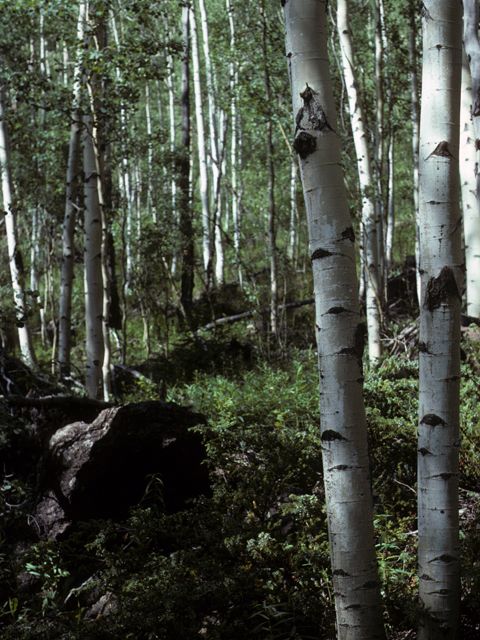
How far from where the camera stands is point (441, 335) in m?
1.89

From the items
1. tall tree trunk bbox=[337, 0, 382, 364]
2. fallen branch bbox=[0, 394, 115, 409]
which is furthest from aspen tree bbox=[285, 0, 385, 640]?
tall tree trunk bbox=[337, 0, 382, 364]

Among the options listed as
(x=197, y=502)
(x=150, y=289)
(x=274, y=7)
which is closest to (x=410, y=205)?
(x=274, y=7)

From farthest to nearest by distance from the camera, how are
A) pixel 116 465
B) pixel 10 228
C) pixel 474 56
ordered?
pixel 10 228, pixel 116 465, pixel 474 56

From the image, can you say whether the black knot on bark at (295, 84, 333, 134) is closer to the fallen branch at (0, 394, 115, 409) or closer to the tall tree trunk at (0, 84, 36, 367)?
the fallen branch at (0, 394, 115, 409)

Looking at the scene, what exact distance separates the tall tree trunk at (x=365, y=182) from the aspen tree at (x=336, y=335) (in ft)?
14.4

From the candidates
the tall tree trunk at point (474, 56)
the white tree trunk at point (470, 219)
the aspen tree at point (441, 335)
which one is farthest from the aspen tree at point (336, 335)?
the white tree trunk at point (470, 219)

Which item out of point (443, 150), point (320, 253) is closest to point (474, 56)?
point (443, 150)

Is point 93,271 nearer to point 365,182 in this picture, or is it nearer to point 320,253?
point 365,182

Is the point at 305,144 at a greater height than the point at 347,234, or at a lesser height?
greater

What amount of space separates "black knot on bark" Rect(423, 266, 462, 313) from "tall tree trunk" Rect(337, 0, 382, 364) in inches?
168

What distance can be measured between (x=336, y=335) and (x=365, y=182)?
517 centimetres

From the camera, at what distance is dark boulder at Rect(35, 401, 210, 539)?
3221 mm

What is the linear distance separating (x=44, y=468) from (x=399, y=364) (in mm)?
3524

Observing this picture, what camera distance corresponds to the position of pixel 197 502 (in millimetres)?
3041
